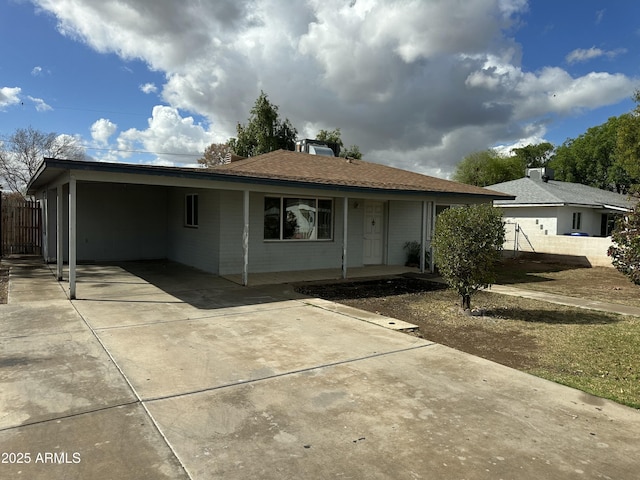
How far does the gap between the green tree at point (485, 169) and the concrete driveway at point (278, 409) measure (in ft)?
151

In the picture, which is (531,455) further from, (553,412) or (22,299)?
(22,299)

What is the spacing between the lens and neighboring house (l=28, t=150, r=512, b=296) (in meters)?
11.1

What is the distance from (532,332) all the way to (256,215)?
7.57m

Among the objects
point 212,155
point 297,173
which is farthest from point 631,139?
point 212,155

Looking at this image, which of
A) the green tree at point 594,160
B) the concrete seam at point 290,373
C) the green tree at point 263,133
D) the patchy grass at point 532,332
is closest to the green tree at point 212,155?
the green tree at point 263,133

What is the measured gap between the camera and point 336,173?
1415cm

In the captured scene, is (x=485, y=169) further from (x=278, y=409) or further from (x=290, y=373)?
(x=278, y=409)

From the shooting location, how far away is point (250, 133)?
99.9 feet

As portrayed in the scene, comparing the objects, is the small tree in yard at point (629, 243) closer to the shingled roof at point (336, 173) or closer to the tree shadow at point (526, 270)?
the tree shadow at point (526, 270)

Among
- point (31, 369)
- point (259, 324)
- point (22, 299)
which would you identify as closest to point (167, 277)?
point (22, 299)

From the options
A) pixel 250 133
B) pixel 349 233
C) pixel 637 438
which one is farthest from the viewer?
pixel 250 133

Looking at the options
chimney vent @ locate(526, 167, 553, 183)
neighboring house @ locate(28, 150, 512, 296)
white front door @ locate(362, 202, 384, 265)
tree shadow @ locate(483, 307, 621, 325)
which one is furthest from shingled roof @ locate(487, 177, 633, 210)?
tree shadow @ locate(483, 307, 621, 325)

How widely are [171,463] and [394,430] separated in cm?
168

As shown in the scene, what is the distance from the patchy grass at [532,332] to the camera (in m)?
4.99
